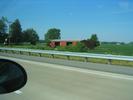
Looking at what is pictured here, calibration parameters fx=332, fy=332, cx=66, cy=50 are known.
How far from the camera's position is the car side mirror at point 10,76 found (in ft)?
10.1

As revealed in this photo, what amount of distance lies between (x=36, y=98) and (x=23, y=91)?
4.06 ft

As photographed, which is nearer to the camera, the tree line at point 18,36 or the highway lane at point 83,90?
the highway lane at point 83,90

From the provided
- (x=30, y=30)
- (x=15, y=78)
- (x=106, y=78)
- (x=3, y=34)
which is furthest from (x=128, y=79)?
(x=30, y=30)

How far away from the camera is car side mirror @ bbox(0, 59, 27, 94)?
3080mm

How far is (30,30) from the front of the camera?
408 feet

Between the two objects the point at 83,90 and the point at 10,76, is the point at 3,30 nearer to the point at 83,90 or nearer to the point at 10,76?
the point at 83,90

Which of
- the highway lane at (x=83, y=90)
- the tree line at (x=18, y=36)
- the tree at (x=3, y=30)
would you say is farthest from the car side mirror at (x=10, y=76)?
the tree at (x=3, y=30)

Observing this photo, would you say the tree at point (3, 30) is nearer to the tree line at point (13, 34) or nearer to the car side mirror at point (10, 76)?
the tree line at point (13, 34)

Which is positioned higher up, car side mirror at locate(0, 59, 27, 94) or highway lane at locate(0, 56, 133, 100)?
car side mirror at locate(0, 59, 27, 94)

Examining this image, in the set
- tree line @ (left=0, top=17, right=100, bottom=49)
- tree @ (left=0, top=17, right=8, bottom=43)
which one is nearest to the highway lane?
tree line @ (left=0, top=17, right=100, bottom=49)

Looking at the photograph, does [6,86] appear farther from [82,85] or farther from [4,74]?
[82,85]

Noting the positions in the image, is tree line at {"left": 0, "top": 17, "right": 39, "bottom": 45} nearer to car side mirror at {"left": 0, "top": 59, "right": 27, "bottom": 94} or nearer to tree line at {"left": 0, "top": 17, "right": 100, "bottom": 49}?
tree line at {"left": 0, "top": 17, "right": 100, "bottom": 49}

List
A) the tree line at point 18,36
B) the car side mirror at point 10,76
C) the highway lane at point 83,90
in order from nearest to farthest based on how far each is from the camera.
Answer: the car side mirror at point 10,76
the highway lane at point 83,90
the tree line at point 18,36

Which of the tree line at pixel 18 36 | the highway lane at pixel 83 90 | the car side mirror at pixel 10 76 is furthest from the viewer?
the tree line at pixel 18 36
